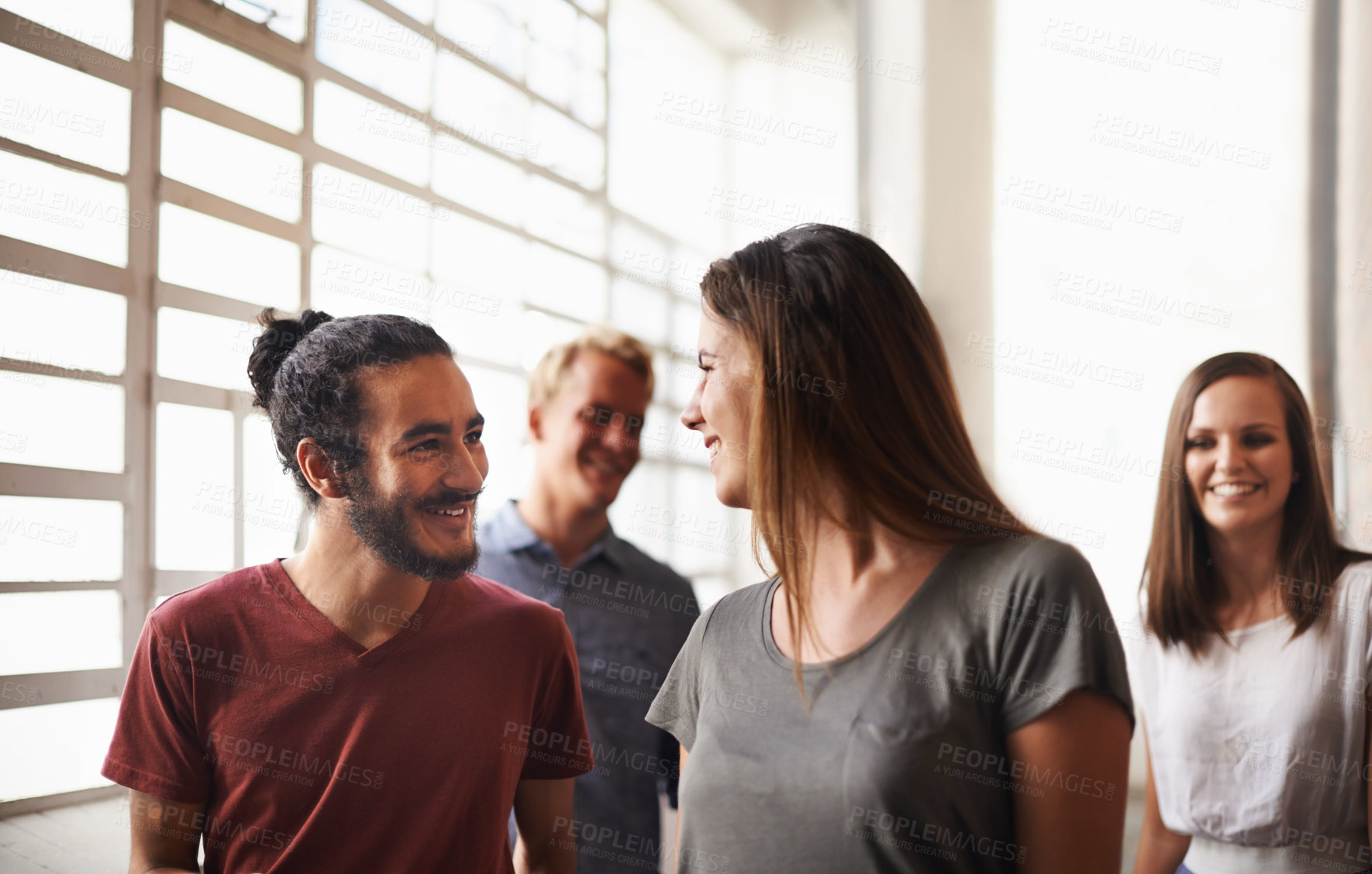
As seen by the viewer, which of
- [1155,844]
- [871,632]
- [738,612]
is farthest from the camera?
[1155,844]

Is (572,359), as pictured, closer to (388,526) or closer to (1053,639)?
(388,526)

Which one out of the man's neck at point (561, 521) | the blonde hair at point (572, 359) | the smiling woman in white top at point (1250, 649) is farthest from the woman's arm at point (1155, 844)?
the blonde hair at point (572, 359)

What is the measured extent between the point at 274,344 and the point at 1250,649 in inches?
80.8

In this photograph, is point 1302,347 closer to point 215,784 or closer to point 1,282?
point 215,784

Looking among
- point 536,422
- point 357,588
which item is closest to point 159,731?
point 357,588

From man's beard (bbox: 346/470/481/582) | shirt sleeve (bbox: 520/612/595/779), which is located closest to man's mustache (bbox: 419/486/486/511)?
man's beard (bbox: 346/470/481/582)

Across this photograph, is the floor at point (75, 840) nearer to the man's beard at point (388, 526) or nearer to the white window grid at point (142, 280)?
the white window grid at point (142, 280)

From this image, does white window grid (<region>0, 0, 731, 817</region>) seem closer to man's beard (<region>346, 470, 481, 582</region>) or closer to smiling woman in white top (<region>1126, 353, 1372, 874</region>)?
man's beard (<region>346, 470, 481, 582</region>)

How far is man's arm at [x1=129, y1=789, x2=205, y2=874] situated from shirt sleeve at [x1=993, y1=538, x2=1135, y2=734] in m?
1.33

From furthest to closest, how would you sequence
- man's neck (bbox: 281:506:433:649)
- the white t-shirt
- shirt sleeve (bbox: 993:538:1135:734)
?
the white t-shirt < man's neck (bbox: 281:506:433:649) < shirt sleeve (bbox: 993:538:1135:734)

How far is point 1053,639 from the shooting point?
1.13m

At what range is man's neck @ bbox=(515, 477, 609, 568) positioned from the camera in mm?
2416

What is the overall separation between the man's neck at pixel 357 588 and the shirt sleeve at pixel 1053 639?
1024 millimetres

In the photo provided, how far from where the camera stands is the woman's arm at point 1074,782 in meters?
1.13
